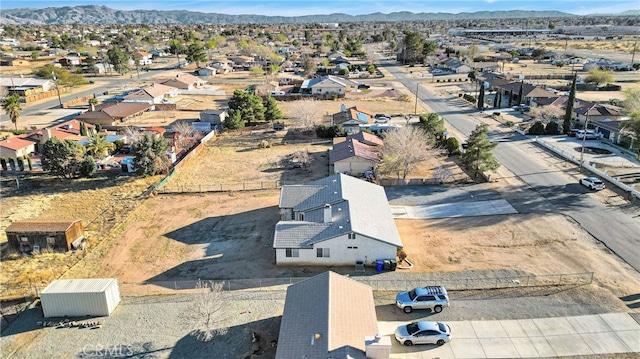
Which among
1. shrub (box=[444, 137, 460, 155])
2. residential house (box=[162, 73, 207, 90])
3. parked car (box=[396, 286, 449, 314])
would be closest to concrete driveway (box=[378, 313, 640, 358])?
parked car (box=[396, 286, 449, 314])

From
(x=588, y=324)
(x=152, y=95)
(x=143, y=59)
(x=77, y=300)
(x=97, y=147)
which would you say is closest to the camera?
(x=588, y=324)

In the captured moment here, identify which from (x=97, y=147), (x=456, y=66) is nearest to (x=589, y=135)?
(x=97, y=147)

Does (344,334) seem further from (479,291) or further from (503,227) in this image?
(503,227)

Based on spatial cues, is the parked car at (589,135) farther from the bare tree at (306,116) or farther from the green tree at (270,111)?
the green tree at (270,111)

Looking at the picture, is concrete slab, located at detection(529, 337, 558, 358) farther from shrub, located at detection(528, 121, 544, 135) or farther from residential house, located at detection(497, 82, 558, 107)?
residential house, located at detection(497, 82, 558, 107)

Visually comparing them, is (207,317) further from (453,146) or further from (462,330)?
(453,146)

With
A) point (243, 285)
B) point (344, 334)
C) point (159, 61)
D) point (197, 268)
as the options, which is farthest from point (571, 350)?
point (159, 61)

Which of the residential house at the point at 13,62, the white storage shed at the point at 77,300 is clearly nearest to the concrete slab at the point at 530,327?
the white storage shed at the point at 77,300
